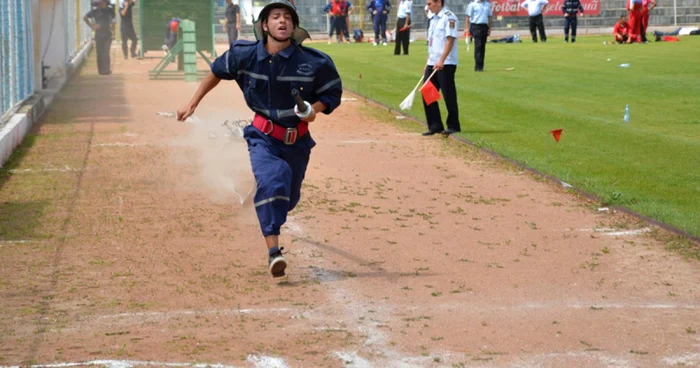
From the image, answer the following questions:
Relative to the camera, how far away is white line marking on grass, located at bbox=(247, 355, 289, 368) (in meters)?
5.75

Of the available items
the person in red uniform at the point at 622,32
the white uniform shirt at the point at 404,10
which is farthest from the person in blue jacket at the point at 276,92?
the person in red uniform at the point at 622,32

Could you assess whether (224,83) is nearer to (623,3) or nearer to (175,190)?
(175,190)

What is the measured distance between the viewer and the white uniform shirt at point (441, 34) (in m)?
15.5

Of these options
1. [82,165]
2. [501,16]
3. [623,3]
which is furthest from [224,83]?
[623,3]

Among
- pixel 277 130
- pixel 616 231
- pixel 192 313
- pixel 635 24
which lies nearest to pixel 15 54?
pixel 277 130

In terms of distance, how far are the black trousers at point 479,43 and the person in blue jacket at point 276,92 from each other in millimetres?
21297

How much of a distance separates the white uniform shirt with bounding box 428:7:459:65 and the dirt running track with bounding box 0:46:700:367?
93.4 inches

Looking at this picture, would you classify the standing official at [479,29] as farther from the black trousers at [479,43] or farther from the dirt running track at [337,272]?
the dirt running track at [337,272]

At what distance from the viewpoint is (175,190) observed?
11500 millimetres

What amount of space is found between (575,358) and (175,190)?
6.38 m

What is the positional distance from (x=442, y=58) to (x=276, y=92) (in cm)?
788

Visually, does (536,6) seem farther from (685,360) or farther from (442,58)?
(685,360)

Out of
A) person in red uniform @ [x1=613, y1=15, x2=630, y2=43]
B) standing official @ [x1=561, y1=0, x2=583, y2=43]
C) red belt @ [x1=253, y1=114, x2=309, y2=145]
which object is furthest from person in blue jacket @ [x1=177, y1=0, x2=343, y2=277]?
standing official @ [x1=561, y1=0, x2=583, y2=43]

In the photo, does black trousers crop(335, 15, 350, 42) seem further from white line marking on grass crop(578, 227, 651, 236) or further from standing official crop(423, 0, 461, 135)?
white line marking on grass crop(578, 227, 651, 236)
